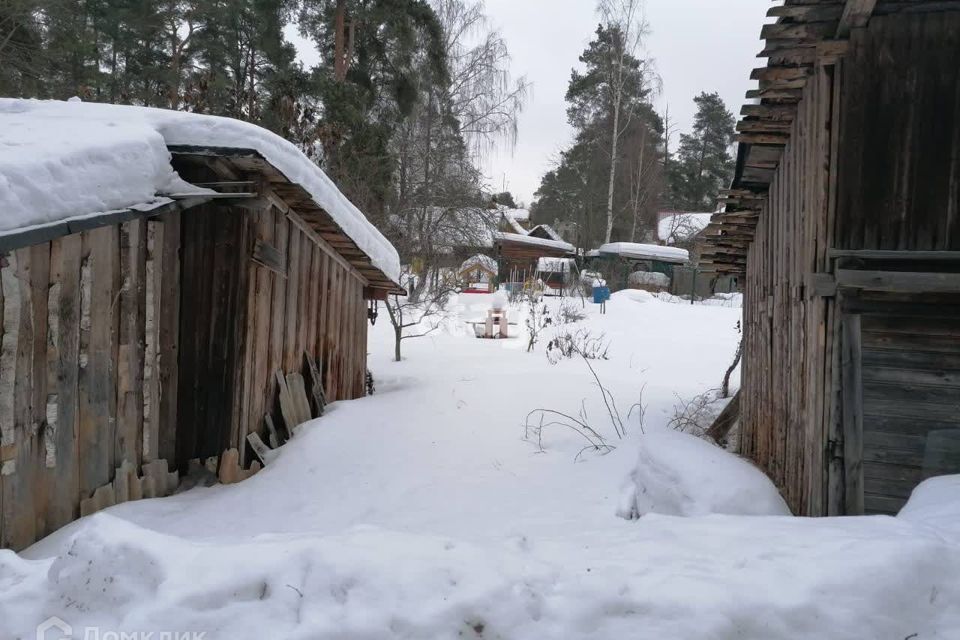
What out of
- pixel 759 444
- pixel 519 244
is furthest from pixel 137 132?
pixel 519 244

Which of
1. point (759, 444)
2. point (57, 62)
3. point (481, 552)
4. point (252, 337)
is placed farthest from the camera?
point (57, 62)

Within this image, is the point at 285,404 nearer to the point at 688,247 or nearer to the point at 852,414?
the point at 852,414

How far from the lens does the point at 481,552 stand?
2.90 m

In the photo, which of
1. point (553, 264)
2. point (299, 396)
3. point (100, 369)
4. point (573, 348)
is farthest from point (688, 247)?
point (100, 369)

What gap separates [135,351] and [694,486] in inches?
171

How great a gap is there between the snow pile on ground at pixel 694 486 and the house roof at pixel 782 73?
2.64m

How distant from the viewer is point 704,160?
149 feet

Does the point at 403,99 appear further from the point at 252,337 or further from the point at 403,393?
Answer: the point at 252,337

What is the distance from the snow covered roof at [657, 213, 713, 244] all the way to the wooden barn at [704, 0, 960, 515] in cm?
3296

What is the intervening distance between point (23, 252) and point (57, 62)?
1355 cm

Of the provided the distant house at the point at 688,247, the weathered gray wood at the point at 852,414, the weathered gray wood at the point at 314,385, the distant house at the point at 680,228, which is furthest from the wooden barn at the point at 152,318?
the distant house at the point at 680,228

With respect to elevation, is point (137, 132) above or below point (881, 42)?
below

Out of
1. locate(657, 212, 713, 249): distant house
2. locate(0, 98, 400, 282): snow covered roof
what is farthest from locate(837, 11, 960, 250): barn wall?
locate(657, 212, 713, 249): distant house

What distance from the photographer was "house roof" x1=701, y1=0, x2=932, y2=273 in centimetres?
372
